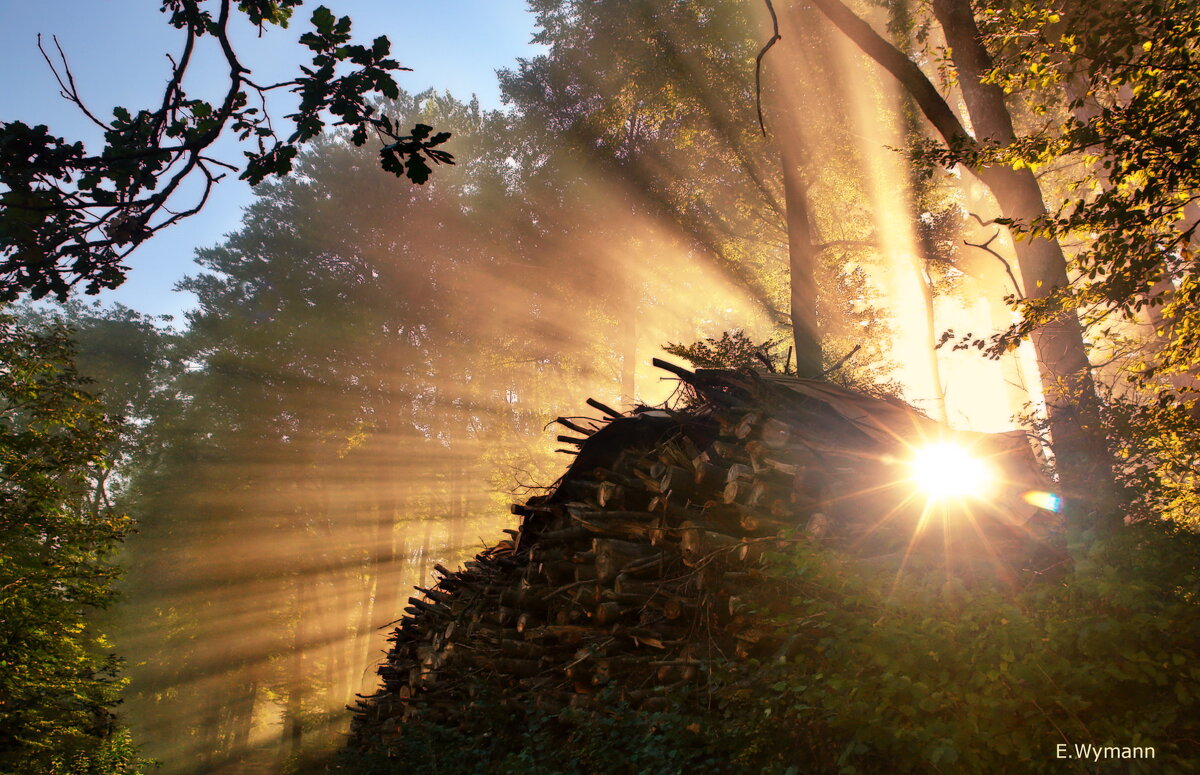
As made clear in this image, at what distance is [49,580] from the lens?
9.05m

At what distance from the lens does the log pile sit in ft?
15.4

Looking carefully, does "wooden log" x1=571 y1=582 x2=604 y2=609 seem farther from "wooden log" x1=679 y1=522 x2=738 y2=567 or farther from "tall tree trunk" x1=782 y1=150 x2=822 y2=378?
"tall tree trunk" x1=782 y1=150 x2=822 y2=378

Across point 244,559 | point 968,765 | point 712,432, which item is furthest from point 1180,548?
point 244,559

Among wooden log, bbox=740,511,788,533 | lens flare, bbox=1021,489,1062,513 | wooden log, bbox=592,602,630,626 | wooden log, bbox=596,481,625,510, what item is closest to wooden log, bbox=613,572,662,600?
wooden log, bbox=592,602,630,626

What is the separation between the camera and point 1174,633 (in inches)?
112

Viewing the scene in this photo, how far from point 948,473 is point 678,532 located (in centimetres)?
231

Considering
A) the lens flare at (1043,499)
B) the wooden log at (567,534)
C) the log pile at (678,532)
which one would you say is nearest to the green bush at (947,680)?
the log pile at (678,532)

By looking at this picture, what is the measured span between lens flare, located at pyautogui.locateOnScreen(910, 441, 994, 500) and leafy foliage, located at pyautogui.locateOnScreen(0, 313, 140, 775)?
11217mm

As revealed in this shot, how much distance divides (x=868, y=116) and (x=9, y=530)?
19.5 meters

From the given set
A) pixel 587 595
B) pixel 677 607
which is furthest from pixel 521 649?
pixel 677 607

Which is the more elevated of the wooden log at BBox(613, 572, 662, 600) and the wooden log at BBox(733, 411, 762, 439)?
the wooden log at BBox(733, 411, 762, 439)

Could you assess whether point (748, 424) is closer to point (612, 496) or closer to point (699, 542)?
point (699, 542)

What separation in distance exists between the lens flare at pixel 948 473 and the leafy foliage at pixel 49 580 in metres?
11.2

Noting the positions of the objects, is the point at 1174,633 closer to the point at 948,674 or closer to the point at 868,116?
the point at 948,674
